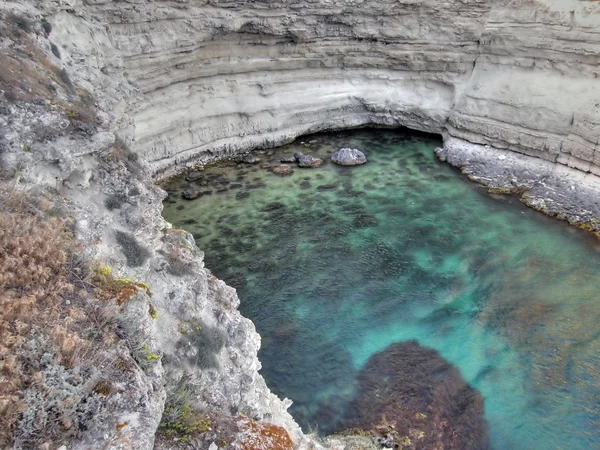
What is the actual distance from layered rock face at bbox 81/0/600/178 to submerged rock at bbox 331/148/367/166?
3.50m

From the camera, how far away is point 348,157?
22.9 metres

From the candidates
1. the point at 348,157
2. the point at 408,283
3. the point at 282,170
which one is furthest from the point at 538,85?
the point at 408,283

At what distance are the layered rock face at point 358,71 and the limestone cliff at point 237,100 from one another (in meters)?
0.07

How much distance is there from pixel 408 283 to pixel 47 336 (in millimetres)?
11877

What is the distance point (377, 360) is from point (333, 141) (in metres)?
15.6

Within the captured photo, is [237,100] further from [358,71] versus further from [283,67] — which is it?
[358,71]

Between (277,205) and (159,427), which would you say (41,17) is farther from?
(159,427)

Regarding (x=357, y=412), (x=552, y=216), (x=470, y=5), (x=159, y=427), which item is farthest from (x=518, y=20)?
(x=159, y=427)

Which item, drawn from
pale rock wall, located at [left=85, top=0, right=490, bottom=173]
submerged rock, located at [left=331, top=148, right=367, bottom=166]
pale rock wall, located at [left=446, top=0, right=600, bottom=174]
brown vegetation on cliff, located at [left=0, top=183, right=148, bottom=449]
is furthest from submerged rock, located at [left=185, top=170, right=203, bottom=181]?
brown vegetation on cliff, located at [left=0, top=183, right=148, bottom=449]

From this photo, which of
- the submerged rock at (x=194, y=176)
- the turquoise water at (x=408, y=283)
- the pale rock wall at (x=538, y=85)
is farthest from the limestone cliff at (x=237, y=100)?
the turquoise water at (x=408, y=283)

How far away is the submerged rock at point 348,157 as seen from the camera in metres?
22.8

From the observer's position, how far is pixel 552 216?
1877 centimetres

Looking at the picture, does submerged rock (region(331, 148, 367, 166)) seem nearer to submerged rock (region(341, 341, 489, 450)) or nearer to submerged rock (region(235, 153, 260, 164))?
submerged rock (region(235, 153, 260, 164))

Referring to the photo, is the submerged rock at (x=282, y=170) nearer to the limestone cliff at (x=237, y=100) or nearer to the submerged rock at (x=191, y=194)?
the limestone cliff at (x=237, y=100)
